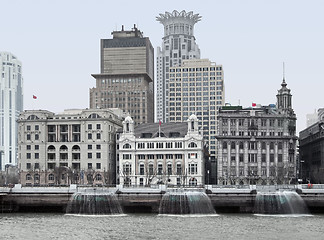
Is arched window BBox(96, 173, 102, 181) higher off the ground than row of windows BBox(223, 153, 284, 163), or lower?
lower

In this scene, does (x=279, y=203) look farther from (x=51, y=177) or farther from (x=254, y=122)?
(x=51, y=177)

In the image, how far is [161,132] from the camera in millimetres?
190625

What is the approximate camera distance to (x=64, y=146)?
648ft

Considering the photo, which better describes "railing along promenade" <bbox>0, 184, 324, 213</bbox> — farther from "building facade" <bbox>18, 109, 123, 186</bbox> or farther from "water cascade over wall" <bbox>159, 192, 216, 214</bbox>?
"building facade" <bbox>18, 109, 123, 186</bbox>

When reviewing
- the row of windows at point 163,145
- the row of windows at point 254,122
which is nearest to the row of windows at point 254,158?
the row of windows at point 254,122

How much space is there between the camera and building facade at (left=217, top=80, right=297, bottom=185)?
18300 centimetres

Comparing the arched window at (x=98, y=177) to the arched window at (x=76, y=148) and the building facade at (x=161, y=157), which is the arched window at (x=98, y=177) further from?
the arched window at (x=76, y=148)

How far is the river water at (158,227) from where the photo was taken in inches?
3415

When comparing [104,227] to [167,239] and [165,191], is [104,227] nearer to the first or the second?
[167,239]

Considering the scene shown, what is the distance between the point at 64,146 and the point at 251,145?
5850 centimetres

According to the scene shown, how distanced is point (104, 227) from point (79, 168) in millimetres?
99923

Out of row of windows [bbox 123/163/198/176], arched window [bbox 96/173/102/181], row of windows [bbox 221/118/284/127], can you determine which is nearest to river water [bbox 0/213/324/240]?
row of windows [bbox 123/163/198/176]

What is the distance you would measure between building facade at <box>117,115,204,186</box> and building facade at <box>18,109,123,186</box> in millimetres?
8698

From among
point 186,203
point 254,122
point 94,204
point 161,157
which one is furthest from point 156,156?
point 186,203
